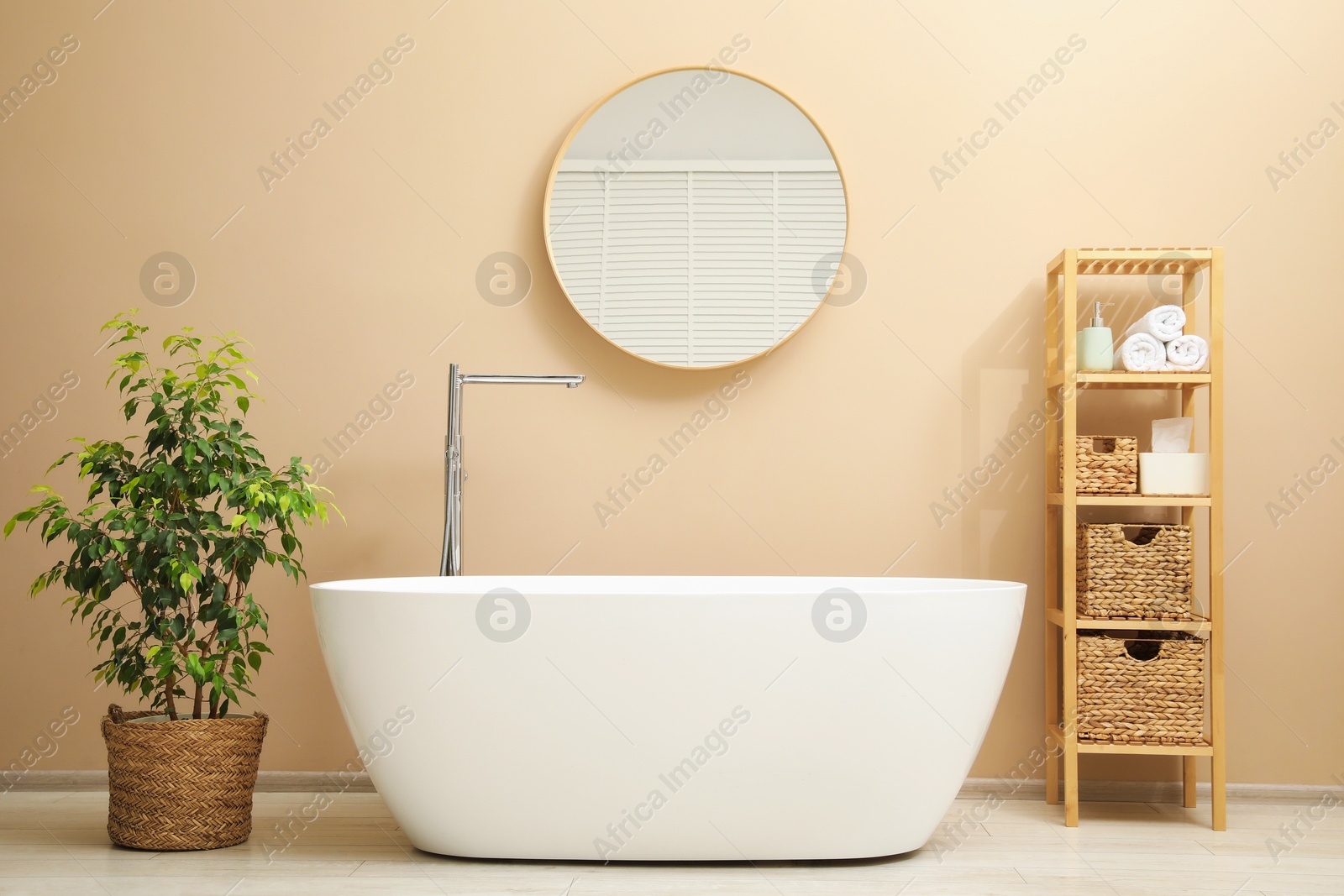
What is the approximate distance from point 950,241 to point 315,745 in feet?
6.48

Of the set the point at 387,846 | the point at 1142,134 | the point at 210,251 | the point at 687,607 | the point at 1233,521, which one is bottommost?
the point at 387,846

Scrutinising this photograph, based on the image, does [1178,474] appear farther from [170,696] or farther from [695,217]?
[170,696]

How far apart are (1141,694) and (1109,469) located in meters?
0.49

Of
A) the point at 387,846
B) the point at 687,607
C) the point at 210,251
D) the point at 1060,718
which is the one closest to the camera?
the point at 687,607

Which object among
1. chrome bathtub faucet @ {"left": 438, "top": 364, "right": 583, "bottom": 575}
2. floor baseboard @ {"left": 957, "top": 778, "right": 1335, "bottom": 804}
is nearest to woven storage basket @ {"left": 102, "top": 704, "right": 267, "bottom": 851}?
chrome bathtub faucet @ {"left": 438, "top": 364, "right": 583, "bottom": 575}

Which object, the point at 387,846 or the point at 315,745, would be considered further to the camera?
the point at 315,745

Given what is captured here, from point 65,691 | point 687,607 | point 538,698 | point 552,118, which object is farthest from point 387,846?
point 552,118

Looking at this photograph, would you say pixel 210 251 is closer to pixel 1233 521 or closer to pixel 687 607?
pixel 687 607

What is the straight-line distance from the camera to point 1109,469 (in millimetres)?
2211

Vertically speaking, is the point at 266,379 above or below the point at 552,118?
below

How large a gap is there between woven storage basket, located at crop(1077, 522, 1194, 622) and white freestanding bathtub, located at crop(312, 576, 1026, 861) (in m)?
0.47

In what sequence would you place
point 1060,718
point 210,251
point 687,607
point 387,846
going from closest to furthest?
point 687,607
point 387,846
point 1060,718
point 210,251

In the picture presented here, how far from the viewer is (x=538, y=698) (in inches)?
69.0

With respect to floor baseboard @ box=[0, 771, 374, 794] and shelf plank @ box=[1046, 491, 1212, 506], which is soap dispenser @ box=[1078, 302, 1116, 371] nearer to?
shelf plank @ box=[1046, 491, 1212, 506]
